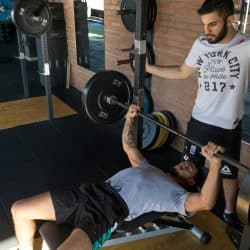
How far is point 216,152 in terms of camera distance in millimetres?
1195

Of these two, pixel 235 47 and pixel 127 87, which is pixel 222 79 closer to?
pixel 235 47

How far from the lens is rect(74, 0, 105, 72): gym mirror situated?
143 inches

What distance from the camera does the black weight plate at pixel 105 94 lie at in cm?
180

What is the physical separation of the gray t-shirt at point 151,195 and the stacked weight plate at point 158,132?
3.93 feet

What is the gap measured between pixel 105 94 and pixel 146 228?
771mm

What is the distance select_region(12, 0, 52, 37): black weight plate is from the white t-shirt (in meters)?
1.77

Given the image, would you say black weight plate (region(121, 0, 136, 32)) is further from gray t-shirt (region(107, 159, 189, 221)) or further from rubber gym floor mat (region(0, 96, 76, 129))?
gray t-shirt (region(107, 159, 189, 221))

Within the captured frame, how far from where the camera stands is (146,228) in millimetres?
1813

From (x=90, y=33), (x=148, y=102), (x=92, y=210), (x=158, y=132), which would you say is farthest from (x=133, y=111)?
(x=90, y=33)

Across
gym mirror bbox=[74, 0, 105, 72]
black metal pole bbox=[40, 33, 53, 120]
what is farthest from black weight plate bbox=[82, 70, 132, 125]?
gym mirror bbox=[74, 0, 105, 72]

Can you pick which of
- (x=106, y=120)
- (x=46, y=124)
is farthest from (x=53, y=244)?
(x=46, y=124)

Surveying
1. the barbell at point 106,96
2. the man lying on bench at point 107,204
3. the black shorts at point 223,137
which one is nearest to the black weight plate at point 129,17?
the barbell at point 106,96

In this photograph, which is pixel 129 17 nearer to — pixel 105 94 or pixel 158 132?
pixel 158 132

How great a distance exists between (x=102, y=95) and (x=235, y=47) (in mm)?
745
